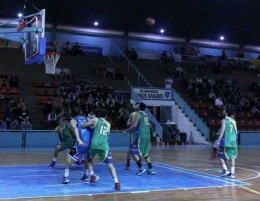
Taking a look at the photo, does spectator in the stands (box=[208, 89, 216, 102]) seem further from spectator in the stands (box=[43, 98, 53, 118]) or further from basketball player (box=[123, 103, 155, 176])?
basketball player (box=[123, 103, 155, 176])

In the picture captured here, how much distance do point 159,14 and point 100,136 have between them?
2662 centimetres

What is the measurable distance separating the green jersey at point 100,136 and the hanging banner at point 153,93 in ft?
57.9

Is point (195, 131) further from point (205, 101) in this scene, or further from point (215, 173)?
point (215, 173)

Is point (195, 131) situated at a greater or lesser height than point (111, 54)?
lesser

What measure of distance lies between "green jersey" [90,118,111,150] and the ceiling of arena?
22.3m

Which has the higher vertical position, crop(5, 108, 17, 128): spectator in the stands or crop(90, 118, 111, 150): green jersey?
crop(5, 108, 17, 128): spectator in the stands

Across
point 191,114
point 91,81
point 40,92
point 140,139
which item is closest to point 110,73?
point 91,81

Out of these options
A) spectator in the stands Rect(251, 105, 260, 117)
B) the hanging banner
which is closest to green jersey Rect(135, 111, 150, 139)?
the hanging banner

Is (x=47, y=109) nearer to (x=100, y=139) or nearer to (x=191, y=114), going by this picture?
(x=191, y=114)

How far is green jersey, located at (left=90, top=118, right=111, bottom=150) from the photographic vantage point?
8.16 meters

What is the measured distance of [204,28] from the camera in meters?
36.6

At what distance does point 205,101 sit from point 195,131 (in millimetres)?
3844

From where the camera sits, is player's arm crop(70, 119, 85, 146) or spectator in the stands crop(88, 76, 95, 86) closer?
player's arm crop(70, 119, 85, 146)

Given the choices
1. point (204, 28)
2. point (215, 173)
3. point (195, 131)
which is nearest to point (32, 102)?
point (195, 131)
